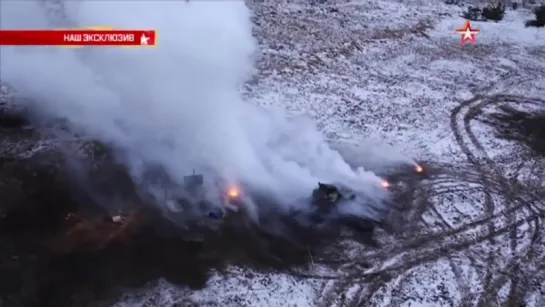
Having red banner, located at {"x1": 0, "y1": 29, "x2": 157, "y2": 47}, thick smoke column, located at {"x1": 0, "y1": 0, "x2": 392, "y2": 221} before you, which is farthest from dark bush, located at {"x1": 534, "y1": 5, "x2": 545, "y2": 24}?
red banner, located at {"x1": 0, "y1": 29, "x2": 157, "y2": 47}

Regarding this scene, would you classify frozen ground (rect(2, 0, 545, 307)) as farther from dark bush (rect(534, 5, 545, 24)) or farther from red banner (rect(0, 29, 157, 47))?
red banner (rect(0, 29, 157, 47))

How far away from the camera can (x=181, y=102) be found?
19.5 metres

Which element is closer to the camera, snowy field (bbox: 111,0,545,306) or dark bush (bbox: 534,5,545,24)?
snowy field (bbox: 111,0,545,306)

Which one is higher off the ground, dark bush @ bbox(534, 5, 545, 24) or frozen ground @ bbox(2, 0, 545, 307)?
dark bush @ bbox(534, 5, 545, 24)

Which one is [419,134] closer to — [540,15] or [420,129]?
[420,129]

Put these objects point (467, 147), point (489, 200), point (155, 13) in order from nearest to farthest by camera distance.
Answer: point (155, 13), point (489, 200), point (467, 147)

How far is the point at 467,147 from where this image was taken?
881 inches

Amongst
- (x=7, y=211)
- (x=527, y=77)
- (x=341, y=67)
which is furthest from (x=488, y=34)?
(x=7, y=211)

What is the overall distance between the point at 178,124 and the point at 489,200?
35.0 ft

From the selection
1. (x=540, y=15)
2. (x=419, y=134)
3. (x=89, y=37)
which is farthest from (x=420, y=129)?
(x=540, y=15)

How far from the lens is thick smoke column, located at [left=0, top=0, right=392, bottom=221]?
17.8 metres

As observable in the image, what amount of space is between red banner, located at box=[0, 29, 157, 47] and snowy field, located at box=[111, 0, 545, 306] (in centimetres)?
681

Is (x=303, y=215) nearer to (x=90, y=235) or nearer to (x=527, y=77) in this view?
(x=90, y=235)

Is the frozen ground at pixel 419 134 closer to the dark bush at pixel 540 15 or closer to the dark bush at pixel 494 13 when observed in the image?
the dark bush at pixel 494 13
